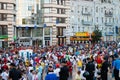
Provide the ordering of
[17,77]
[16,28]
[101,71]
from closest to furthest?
[17,77]
[101,71]
[16,28]

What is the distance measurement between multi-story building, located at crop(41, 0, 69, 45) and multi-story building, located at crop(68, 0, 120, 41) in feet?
19.2

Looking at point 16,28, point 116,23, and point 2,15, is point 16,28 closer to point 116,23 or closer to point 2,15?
point 2,15

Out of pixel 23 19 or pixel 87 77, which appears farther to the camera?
pixel 23 19

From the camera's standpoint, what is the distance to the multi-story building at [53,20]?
74312 mm

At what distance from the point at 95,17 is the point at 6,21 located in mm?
29564

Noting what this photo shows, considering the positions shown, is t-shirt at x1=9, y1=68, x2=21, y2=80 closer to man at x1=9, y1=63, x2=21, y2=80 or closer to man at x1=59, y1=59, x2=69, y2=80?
man at x1=9, y1=63, x2=21, y2=80

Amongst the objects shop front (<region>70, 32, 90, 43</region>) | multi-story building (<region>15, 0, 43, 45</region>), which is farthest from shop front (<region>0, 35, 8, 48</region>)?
shop front (<region>70, 32, 90, 43</region>)

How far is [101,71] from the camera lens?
2311 cm

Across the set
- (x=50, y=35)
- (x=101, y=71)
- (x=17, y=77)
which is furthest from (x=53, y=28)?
(x=17, y=77)

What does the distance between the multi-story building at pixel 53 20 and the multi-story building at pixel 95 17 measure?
19.2ft

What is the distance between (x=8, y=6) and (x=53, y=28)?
38.2 feet

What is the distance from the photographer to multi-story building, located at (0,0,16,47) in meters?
65.4

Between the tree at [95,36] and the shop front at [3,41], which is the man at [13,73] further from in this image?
the tree at [95,36]

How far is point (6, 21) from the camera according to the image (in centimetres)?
6600
